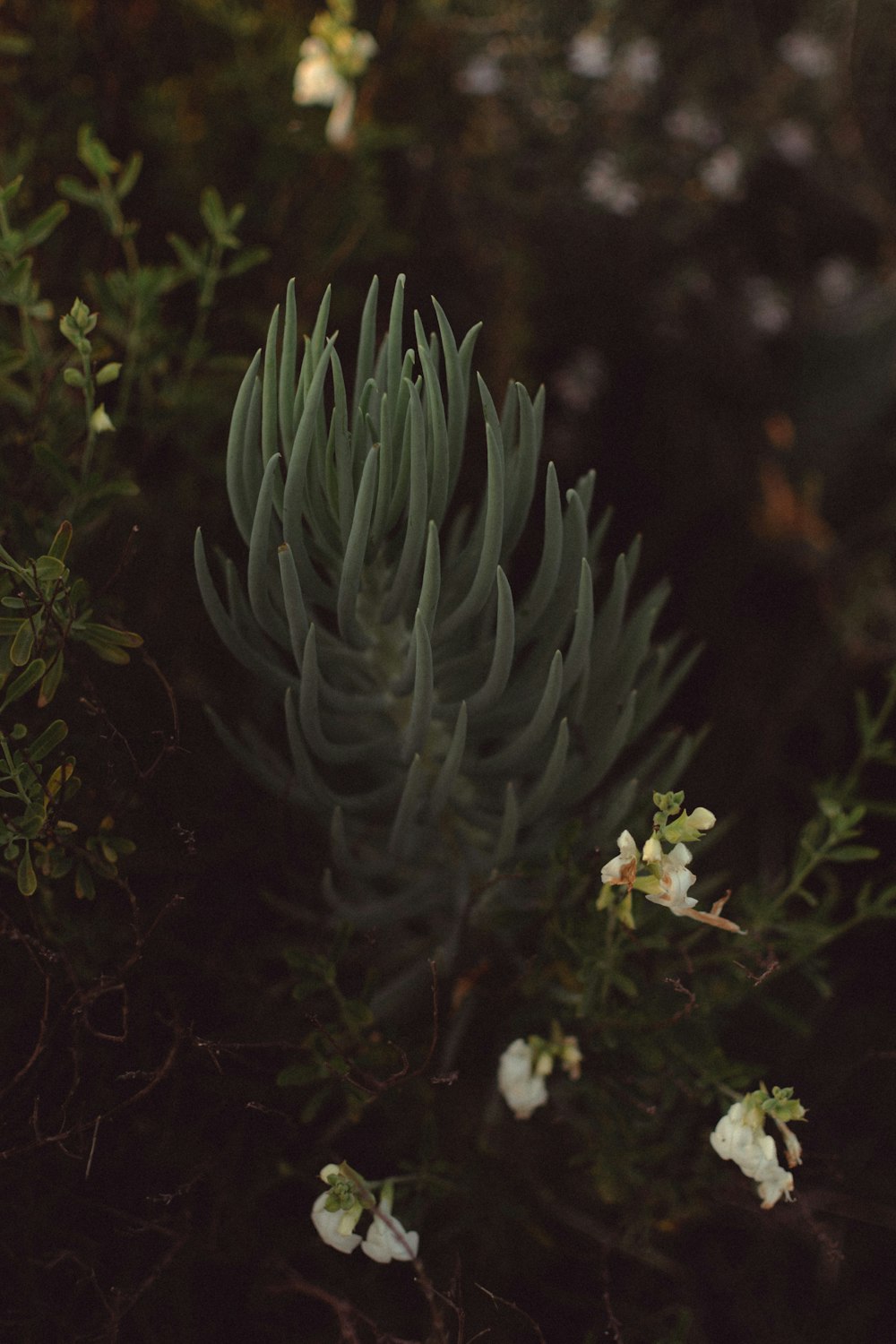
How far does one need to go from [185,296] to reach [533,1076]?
701 mm

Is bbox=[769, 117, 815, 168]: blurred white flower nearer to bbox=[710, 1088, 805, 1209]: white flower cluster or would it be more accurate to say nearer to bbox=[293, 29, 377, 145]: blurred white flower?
bbox=[293, 29, 377, 145]: blurred white flower

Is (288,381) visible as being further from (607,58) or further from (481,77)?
(607,58)

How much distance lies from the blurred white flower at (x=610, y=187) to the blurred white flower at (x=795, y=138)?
29cm

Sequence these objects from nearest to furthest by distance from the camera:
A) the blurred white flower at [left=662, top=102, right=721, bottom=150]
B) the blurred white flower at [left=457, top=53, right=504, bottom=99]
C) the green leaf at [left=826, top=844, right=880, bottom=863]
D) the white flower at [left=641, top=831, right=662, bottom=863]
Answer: the white flower at [left=641, top=831, right=662, bottom=863] < the green leaf at [left=826, top=844, right=880, bottom=863] < the blurred white flower at [left=457, top=53, right=504, bottom=99] < the blurred white flower at [left=662, top=102, right=721, bottom=150]

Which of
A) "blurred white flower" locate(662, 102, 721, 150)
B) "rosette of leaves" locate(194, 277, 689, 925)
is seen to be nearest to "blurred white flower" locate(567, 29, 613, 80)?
"blurred white flower" locate(662, 102, 721, 150)

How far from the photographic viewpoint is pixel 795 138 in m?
1.29

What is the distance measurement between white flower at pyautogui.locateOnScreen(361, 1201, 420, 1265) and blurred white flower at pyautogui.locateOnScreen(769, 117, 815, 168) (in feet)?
4.39

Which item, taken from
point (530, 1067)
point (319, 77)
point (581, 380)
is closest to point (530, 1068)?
point (530, 1067)

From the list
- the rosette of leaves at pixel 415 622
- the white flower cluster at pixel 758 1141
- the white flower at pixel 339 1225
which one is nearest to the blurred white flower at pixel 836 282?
the rosette of leaves at pixel 415 622

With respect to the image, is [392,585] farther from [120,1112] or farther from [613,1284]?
[613,1284]

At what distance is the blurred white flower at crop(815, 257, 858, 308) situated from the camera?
1365mm

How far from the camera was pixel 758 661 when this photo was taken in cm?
117

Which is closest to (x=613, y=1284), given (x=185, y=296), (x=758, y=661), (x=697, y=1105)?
(x=697, y=1105)

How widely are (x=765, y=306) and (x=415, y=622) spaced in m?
1.03
